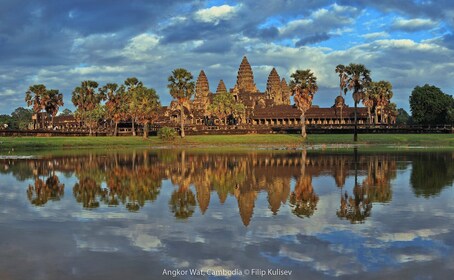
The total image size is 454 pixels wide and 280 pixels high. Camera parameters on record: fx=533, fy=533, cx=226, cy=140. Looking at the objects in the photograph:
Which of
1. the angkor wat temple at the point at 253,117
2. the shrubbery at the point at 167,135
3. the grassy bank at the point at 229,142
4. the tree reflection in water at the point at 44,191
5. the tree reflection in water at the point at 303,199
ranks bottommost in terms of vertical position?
the tree reflection in water at the point at 44,191

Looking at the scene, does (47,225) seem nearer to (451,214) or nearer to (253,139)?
(451,214)

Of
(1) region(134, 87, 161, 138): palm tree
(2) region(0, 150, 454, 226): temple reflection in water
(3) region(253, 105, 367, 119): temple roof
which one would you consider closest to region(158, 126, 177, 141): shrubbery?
(1) region(134, 87, 161, 138): palm tree

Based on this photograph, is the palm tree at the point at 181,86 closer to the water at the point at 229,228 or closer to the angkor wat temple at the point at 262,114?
the angkor wat temple at the point at 262,114

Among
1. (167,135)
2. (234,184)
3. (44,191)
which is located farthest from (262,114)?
(44,191)

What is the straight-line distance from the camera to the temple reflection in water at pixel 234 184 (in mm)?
22141

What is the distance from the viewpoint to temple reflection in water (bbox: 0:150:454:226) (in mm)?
22141

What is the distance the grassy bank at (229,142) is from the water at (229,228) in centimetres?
5110

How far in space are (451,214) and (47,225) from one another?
14190mm

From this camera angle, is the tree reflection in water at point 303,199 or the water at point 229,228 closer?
the water at point 229,228

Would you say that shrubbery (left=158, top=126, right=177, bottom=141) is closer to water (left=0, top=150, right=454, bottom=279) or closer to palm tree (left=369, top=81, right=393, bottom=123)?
palm tree (left=369, top=81, right=393, bottom=123)

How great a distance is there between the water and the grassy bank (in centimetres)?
5110

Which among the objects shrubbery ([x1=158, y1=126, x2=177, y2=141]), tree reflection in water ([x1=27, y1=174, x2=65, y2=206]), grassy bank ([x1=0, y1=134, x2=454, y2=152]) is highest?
shrubbery ([x1=158, y1=126, x2=177, y2=141])

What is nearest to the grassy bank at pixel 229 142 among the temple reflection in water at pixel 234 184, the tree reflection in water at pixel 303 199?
the temple reflection in water at pixel 234 184

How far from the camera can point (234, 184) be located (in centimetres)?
2955
